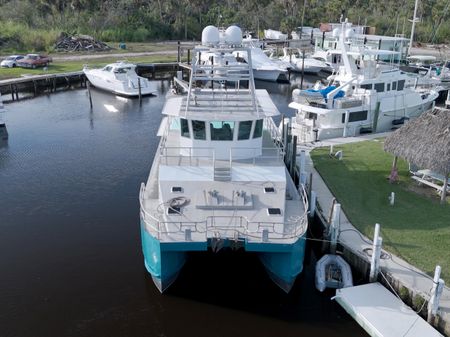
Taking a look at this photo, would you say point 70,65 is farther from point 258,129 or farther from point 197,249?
point 197,249

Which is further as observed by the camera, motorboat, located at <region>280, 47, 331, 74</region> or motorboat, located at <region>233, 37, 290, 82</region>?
motorboat, located at <region>280, 47, 331, 74</region>

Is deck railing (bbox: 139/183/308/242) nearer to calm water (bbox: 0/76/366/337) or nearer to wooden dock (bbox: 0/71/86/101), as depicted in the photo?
calm water (bbox: 0/76/366/337)

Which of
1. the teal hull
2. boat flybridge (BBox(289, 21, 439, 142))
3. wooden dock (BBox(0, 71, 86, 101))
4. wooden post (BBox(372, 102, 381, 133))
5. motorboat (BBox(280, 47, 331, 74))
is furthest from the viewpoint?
motorboat (BBox(280, 47, 331, 74))

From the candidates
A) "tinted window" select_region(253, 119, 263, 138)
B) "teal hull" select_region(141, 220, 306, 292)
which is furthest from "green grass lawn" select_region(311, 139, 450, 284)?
"tinted window" select_region(253, 119, 263, 138)

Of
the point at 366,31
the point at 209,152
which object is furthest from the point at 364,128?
the point at 366,31

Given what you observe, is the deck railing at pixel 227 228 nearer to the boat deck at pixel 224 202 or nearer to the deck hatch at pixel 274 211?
the boat deck at pixel 224 202

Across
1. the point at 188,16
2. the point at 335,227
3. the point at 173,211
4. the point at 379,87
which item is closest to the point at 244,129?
the point at 173,211

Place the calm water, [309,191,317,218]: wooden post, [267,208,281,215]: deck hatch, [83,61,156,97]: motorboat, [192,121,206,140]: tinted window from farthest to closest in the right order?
[83,61,156,97]: motorboat
[309,191,317,218]: wooden post
[192,121,206,140]: tinted window
[267,208,281,215]: deck hatch
the calm water
